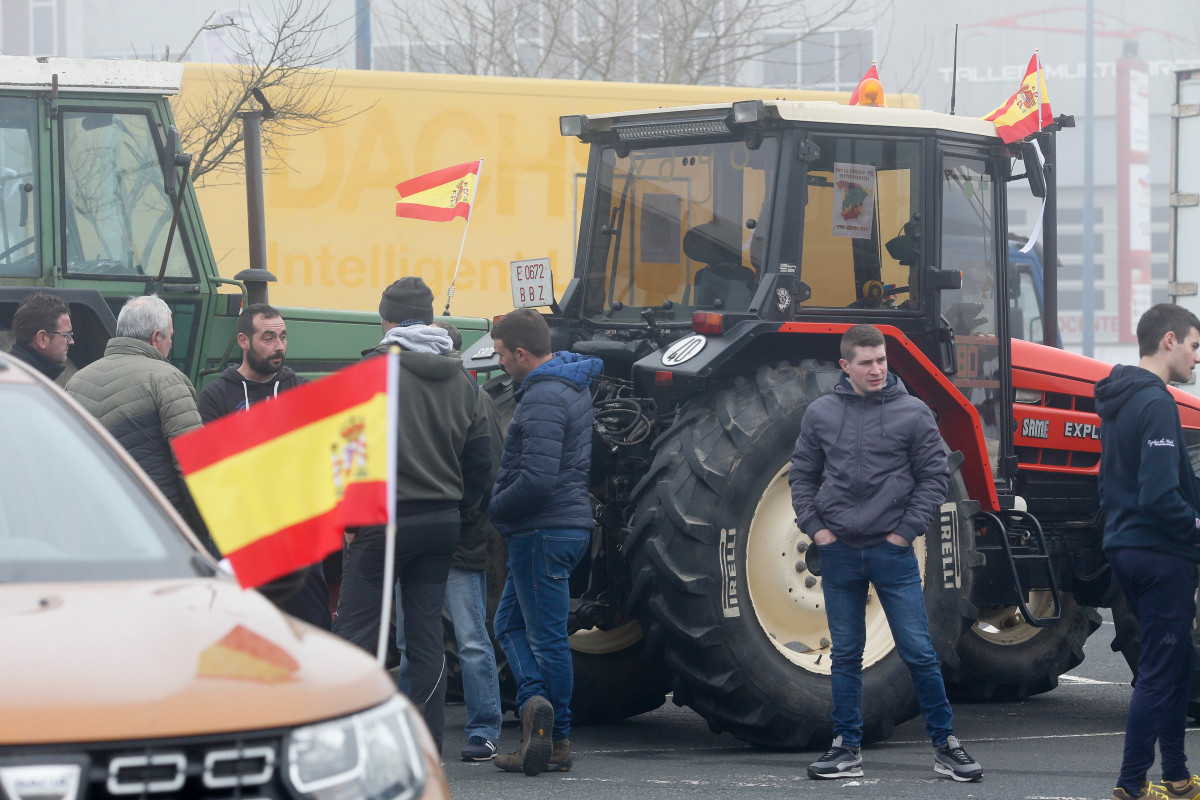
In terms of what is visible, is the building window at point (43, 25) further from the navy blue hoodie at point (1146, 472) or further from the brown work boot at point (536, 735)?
the navy blue hoodie at point (1146, 472)

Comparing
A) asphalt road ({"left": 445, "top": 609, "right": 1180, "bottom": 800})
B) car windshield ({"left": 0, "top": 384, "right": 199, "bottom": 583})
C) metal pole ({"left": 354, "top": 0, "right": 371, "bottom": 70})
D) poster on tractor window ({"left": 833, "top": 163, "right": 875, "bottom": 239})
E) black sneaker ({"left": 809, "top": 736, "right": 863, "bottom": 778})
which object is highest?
metal pole ({"left": 354, "top": 0, "right": 371, "bottom": 70})

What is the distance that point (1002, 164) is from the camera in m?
7.48

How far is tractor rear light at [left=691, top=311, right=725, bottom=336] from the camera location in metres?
6.62

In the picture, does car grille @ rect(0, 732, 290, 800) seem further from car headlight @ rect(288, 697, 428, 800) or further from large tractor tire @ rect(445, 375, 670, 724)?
large tractor tire @ rect(445, 375, 670, 724)

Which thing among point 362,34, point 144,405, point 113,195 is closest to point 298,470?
point 144,405

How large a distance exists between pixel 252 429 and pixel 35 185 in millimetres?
5451

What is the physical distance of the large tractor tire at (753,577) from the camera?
6.27m

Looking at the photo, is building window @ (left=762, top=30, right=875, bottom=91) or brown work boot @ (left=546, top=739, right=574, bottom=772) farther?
building window @ (left=762, top=30, right=875, bottom=91)

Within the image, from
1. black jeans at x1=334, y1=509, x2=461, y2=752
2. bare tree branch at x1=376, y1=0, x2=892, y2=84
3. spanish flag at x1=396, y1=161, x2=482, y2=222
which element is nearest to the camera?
black jeans at x1=334, y1=509, x2=461, y2=752

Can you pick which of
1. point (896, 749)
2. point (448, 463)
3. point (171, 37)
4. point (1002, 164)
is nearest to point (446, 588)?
point (448, 463)

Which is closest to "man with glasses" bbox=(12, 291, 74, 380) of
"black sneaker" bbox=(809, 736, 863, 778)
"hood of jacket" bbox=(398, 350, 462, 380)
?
"hood of jacket" bbox=(398, 350, 462, 380)

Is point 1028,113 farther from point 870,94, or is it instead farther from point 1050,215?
point 870,94

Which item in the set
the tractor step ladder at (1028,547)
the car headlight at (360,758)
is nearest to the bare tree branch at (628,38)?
the tractor step ladder at (1028,547)

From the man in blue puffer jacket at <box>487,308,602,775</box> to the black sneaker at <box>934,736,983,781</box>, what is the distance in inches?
56.5
